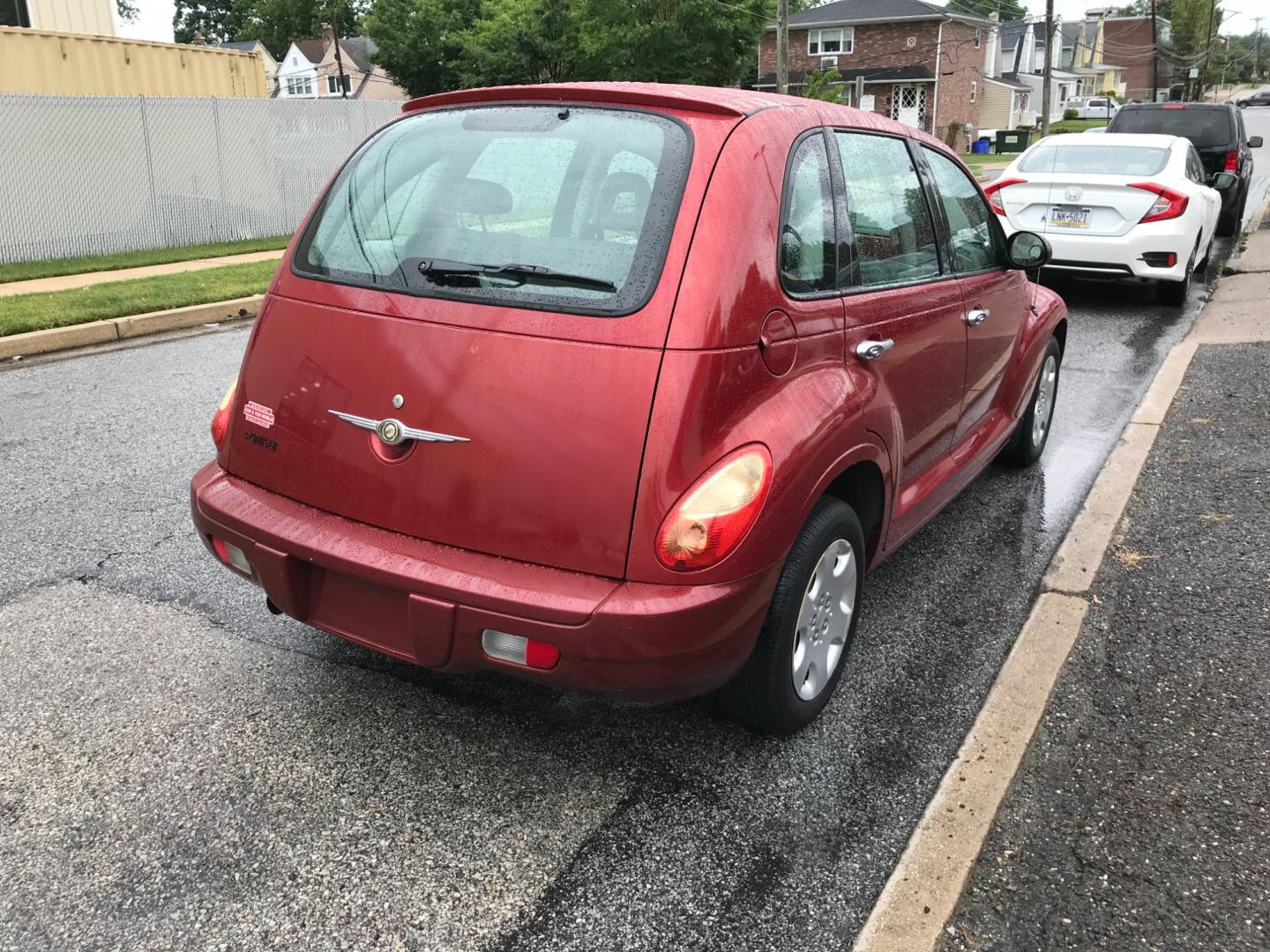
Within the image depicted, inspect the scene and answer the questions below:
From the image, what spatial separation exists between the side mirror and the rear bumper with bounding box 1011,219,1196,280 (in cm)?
547

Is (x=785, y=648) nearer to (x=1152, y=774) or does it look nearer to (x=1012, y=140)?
(x=1152, y=774)

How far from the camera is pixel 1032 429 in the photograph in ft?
17.8

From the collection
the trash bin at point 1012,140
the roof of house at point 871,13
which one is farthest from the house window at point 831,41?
the trash bin at point 1012,140

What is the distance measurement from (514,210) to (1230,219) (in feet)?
50.9

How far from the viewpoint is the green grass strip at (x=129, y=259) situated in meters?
11.6

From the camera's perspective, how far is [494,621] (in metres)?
2.49

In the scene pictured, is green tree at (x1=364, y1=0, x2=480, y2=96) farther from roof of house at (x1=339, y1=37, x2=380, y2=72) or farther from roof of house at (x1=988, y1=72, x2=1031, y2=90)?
roof of house at (x1=988, y1=72, x2=1031, y2=90)

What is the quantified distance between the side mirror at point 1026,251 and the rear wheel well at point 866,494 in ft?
5.93

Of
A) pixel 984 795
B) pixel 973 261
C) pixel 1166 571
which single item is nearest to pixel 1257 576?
pixel 1166 571

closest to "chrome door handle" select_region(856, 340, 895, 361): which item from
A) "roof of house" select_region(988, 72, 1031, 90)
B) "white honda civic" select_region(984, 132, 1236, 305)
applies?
"white honda civic" select_region(984, 132, 1236, 305)

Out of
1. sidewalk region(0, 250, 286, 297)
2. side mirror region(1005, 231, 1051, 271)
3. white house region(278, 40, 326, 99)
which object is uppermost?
white house region(278, 40, 326, 99)

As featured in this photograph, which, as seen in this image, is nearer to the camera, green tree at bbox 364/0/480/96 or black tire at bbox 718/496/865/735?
black tire at bbox 718/496/865/735

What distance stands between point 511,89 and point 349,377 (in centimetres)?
104

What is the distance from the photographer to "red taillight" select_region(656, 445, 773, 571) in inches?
97.0
